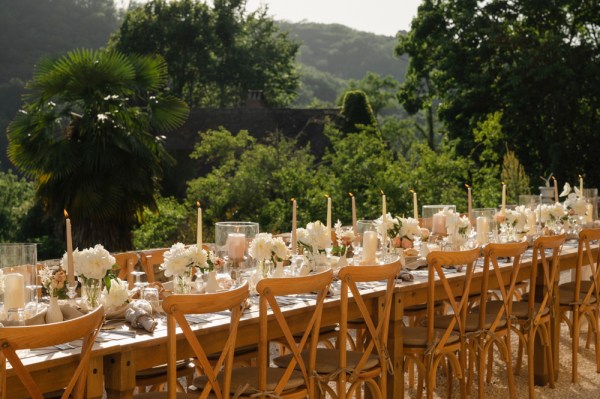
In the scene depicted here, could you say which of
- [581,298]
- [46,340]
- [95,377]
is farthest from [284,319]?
[581,298]

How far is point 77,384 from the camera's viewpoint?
2.83 metres

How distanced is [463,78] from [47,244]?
1119 cm

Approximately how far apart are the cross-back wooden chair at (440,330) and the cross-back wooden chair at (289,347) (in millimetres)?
782

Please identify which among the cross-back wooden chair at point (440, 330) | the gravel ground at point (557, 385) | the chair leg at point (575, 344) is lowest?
the gravel ground at point (557, 385)

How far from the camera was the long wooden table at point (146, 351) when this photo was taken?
9.41 feet

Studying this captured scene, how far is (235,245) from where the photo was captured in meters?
4.07

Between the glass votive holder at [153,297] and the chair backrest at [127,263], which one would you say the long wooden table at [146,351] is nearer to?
the glass votive holder at [153,297]

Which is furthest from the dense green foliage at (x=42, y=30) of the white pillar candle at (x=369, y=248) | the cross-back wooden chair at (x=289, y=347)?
the cross-back wooden chair at (x=289, y=347)

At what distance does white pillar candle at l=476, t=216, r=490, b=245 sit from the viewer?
564 cm

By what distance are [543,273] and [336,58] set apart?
56559mm

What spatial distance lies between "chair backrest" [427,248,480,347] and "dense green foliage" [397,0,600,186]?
1686cm

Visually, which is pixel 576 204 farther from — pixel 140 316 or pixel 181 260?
pixel 140 316

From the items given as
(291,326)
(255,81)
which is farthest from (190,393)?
(255,81)

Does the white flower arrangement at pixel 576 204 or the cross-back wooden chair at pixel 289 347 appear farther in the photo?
the white flower arrangement at pixel 576 204
